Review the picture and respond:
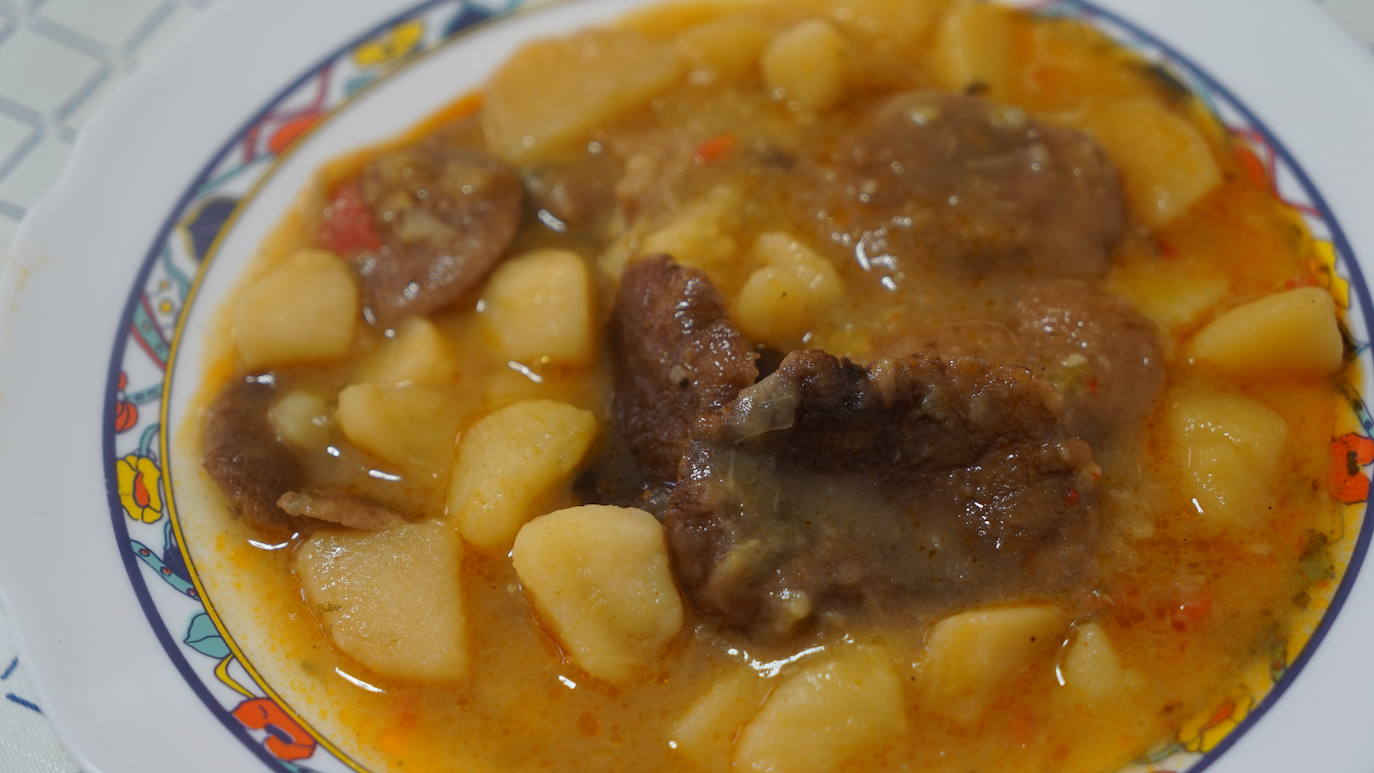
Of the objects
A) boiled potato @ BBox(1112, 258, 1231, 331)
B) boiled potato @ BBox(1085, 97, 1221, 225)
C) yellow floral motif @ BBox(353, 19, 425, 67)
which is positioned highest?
yellow floral motif @ BBox(353, 19, 425, 67)

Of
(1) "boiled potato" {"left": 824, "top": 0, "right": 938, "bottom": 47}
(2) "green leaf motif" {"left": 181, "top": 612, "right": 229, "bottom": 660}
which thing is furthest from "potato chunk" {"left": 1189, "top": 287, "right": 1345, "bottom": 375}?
(2) "green leaf motif" {"left": 181, "top": 612, "right": 229, "bottom": 660}

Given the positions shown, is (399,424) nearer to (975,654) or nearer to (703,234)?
(703,234)

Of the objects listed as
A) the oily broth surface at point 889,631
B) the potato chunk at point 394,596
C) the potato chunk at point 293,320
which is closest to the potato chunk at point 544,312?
the oily broth surface at point 889,631

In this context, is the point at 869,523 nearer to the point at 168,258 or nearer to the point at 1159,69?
the point at 1159,69

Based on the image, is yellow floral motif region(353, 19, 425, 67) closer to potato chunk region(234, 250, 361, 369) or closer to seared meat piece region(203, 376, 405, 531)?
potato chunk region(234, 250, 361, 369)

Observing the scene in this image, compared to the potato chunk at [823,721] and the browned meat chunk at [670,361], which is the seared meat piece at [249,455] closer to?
the browned meat chunk at [670,361]

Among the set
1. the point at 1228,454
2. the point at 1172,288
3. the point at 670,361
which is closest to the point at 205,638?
the point at 670,361

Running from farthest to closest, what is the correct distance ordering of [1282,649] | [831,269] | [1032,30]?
1. [1032,30]
2. [831,269]
3. [1282,649]

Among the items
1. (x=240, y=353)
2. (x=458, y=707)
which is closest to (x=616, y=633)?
(x=458, y=707)
